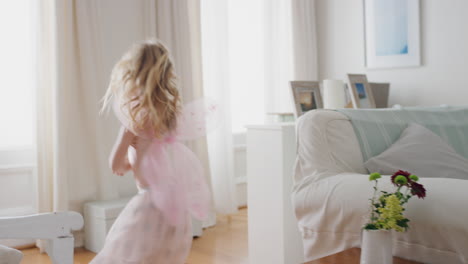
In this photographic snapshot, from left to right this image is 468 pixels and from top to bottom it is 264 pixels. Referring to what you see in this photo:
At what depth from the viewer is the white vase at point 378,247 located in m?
1.47

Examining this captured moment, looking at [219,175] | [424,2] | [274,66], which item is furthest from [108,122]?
[424,2]

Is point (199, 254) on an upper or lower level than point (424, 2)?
lower

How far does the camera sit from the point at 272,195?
262 centimetres

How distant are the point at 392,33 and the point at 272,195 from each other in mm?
2361

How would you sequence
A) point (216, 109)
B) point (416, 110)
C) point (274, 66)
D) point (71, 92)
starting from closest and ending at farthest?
point (216, 109), point (416, 110), point (71, 92), point (274, 66)

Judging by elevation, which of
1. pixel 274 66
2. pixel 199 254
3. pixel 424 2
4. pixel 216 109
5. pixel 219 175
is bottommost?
pixel 199 254

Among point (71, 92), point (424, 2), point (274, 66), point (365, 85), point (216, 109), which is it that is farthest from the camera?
point (274, 66)

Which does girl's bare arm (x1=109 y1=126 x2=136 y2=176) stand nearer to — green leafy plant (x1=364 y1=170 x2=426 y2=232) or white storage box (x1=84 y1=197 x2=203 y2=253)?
green leafy plant (x1=364 y1=170 x2=426 y2=232)

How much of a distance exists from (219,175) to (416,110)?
6.60 ft

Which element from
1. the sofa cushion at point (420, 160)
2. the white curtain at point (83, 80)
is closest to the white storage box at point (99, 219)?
the white curtain at point (83, 80)

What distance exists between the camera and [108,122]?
11.8 ft

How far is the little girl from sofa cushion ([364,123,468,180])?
81cm

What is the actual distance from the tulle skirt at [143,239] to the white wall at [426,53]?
3126 millimetres

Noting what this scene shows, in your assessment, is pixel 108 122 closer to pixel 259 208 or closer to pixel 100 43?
pixel 100 43
